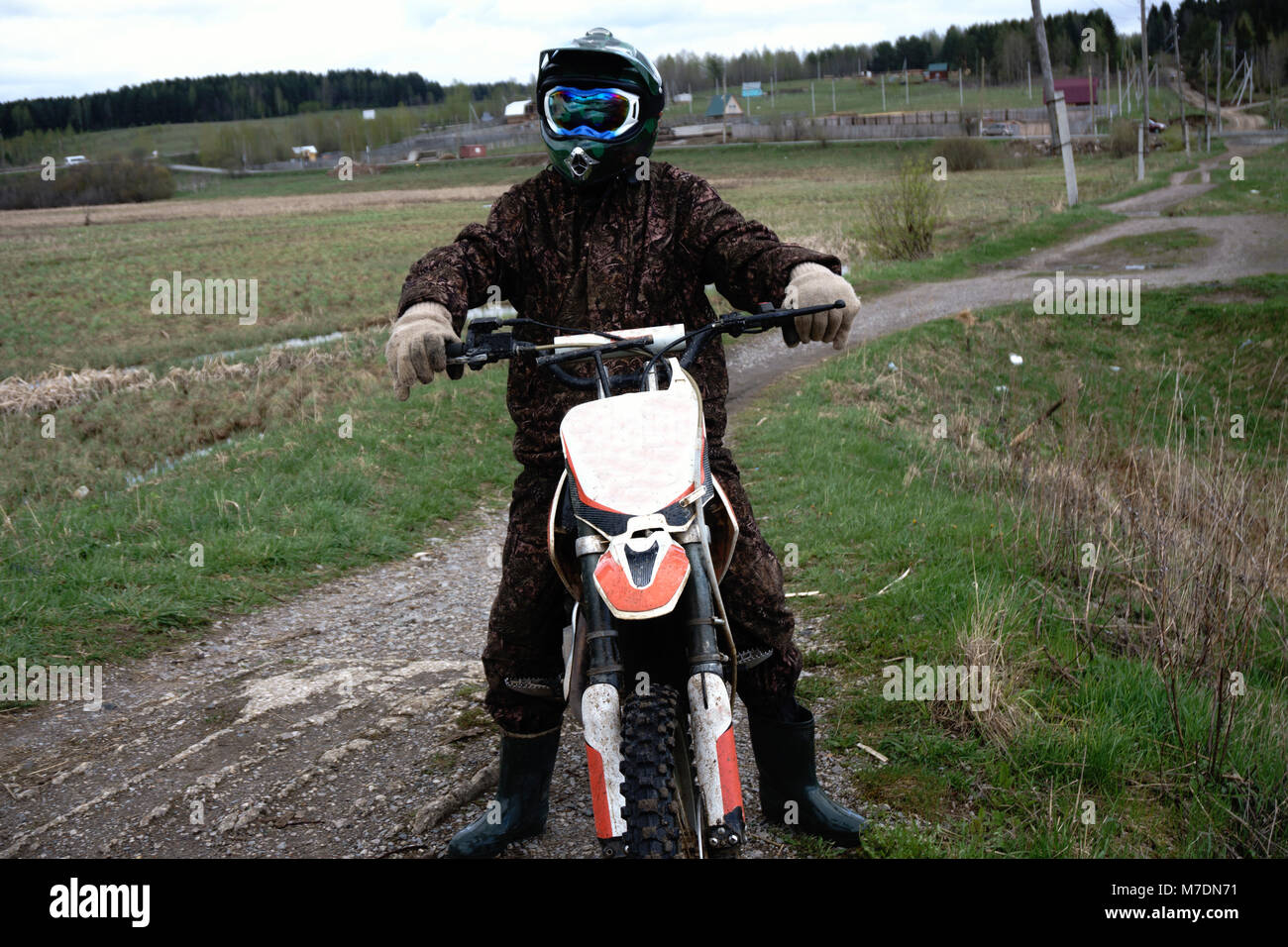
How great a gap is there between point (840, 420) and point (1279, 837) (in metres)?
6.88

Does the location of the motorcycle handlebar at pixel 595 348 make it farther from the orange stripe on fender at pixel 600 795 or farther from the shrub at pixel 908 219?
the shrub at pixel 908 219

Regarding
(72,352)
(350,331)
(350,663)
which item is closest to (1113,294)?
(350,331)

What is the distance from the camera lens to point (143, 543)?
6.64 metres

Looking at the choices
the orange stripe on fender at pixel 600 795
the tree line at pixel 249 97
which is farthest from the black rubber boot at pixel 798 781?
the tree line at pixel 249 97

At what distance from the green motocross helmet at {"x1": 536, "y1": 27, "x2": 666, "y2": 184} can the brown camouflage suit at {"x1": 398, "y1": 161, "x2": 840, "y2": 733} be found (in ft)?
0.65

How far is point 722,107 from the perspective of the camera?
9281cm

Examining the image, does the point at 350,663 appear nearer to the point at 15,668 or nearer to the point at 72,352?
the point at 15,668

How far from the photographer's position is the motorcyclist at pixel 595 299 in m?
3.04

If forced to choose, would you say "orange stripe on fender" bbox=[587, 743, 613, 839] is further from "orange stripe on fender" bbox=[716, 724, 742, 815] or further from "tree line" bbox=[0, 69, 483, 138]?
"tree line" bbox=[0, 69, 483, 138]

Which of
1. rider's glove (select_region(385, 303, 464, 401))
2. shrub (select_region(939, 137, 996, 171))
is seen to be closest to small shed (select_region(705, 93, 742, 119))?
shrub (select_region(939, 137, 996, 171))

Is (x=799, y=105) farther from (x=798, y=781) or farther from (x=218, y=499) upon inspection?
(x=798, y=781)

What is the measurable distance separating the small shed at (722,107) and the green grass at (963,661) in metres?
80.5

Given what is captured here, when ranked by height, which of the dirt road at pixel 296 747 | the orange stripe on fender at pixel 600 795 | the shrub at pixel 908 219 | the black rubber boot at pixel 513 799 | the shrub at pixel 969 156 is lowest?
the dirt road at pixel 296 747
